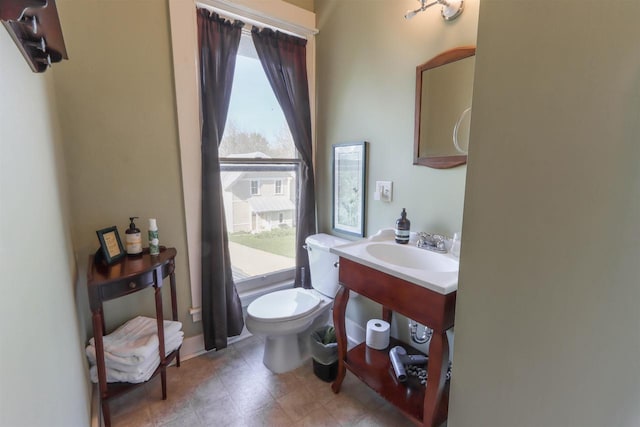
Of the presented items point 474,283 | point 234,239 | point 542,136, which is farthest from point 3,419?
point 234,239

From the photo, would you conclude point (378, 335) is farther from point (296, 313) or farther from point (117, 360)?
point (117, 360)

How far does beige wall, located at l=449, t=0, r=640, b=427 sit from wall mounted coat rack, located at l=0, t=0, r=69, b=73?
94 centimetres

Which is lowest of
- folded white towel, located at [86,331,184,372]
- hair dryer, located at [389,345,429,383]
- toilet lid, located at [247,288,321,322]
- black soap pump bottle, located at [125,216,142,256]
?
hair dryer, located at [389,345,429,383]

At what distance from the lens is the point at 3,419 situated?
1.45 feet

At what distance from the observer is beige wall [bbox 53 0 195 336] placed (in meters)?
1.50

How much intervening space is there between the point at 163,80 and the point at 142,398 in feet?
5.85

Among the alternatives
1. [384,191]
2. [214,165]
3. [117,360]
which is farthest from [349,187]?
[117,360]

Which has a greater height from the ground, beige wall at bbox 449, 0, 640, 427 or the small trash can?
beige wall at bbox 449, 0, 640, 427

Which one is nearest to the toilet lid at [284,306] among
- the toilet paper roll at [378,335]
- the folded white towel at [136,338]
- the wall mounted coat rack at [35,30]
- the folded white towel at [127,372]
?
the toilet paper roll at [378,335]

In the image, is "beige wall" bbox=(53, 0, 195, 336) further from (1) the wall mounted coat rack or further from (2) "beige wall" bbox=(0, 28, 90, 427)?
(1) the wall mounted coat rack

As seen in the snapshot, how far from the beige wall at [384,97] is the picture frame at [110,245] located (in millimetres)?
1352

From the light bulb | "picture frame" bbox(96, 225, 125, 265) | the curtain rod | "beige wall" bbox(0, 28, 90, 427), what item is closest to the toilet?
"picture frame" bbox(96, 225, 125, 265)

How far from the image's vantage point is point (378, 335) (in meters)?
1.77

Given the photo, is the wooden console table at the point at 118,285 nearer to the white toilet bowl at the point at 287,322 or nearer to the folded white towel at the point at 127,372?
the folded white towel at the point at 127,372
